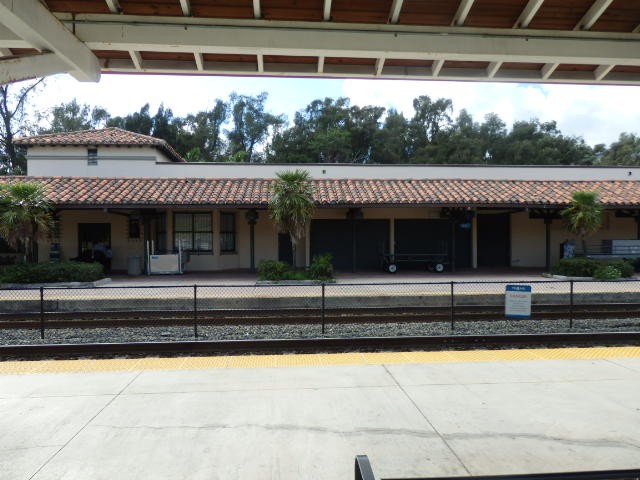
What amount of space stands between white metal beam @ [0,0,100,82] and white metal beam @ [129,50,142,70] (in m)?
0.32

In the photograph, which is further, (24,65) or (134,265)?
(134,265)

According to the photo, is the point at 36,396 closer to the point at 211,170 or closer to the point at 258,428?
the point at 258,428

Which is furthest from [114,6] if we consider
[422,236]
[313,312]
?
[422,236]

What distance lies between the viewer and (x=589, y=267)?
1708cm

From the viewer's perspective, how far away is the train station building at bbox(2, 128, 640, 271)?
63.0ft

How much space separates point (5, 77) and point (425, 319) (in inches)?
324

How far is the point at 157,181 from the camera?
2058 centimetres

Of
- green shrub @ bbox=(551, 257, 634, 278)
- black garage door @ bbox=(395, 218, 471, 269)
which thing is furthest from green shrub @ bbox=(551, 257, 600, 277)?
black garage door @ bbox=(395, 218, 471, 269)

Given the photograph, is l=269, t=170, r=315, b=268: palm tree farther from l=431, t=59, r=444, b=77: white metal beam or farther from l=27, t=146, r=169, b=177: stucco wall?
l=431, t=59, r=444, b=77: white metal beam

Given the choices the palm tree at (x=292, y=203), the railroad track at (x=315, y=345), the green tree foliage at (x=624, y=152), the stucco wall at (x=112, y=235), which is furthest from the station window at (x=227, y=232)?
the green tree foliage at (x=624, y=152)

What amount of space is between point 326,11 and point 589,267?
56.1ft

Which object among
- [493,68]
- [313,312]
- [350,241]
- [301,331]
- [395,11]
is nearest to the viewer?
[395,11]

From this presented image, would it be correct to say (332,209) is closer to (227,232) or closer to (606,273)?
(227,232)

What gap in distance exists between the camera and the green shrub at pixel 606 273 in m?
16.0
